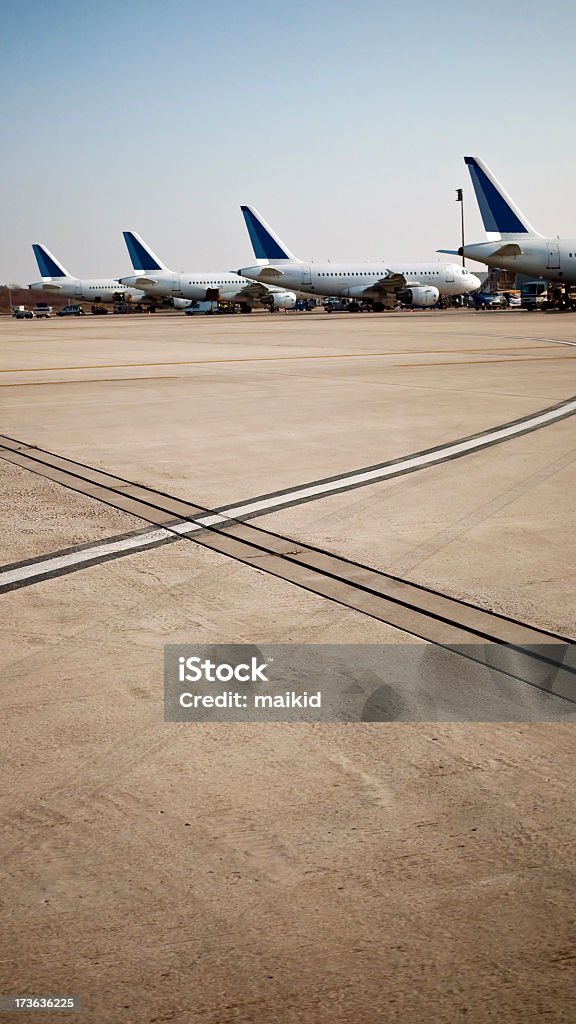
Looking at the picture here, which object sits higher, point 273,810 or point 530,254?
point 530,254

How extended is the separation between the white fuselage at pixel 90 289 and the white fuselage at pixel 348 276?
29.7m

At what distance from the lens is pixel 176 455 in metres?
9.92

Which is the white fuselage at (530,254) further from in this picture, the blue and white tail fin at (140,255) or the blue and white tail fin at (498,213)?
the blue and white tail fin at (140,255)

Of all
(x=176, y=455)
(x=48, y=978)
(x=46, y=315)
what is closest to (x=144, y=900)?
(x=48, y=978)

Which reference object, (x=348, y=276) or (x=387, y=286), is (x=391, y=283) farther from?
(x=348, y=276)

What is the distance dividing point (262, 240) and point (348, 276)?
7.06 meters

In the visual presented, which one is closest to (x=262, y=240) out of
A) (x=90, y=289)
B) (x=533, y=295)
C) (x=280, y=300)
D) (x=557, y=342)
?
(x=280, y=300)

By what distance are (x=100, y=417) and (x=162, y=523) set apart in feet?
20.5

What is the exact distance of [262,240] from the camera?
7525 centimetres

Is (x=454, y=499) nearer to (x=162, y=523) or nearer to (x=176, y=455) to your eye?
(x=162, y=523)

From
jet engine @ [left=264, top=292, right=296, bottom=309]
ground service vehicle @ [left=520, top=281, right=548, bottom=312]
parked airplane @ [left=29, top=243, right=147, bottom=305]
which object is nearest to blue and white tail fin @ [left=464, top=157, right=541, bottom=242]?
ground service vehicle @ [left=520, top=281, right=548, bottom=312]

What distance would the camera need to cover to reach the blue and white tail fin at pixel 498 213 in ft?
193
